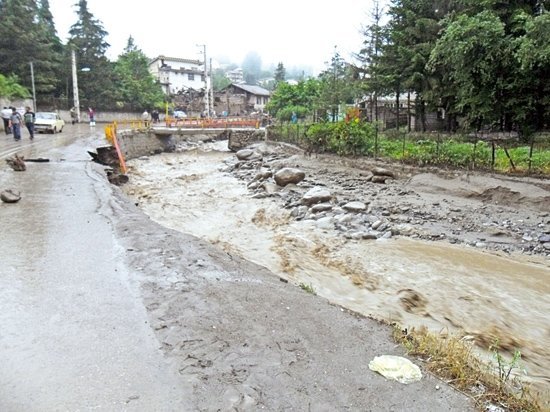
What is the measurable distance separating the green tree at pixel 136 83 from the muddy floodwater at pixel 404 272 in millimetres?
39380

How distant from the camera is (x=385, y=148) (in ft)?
57.3

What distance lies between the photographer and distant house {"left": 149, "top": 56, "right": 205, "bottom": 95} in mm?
73500

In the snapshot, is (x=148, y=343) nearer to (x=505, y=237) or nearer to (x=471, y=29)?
(x=505, y=237)

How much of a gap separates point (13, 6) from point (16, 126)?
23.3 metres

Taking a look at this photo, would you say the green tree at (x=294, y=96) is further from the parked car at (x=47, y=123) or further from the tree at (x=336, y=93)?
the parked car at (x=47, y=123)

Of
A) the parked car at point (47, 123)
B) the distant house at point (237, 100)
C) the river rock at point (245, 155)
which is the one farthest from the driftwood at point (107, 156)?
the distant house at point (237, 100)

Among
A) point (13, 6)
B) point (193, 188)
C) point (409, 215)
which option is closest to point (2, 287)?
point (409, 215)

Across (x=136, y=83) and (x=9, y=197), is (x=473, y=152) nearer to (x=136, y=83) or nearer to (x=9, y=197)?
(x=9, y=197)

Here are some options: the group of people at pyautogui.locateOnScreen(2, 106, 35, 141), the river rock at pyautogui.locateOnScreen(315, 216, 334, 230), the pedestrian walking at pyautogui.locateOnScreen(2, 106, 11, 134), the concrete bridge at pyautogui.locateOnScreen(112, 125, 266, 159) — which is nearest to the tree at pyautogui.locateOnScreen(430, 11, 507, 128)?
the river rock at pyautogui.locateOnScreen(315, 216, 334, 230)

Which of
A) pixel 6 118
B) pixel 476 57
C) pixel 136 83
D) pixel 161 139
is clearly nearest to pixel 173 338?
pixel 476 57

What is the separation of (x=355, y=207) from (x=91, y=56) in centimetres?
4157

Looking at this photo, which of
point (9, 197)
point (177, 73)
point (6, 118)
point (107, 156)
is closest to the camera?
point (9, 197)

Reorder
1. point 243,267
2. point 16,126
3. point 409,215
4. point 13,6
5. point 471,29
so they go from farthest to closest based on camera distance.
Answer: point 13,6
point 16,126
point 471,29
point 409,215
point 243,267

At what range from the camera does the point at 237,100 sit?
215 feet
